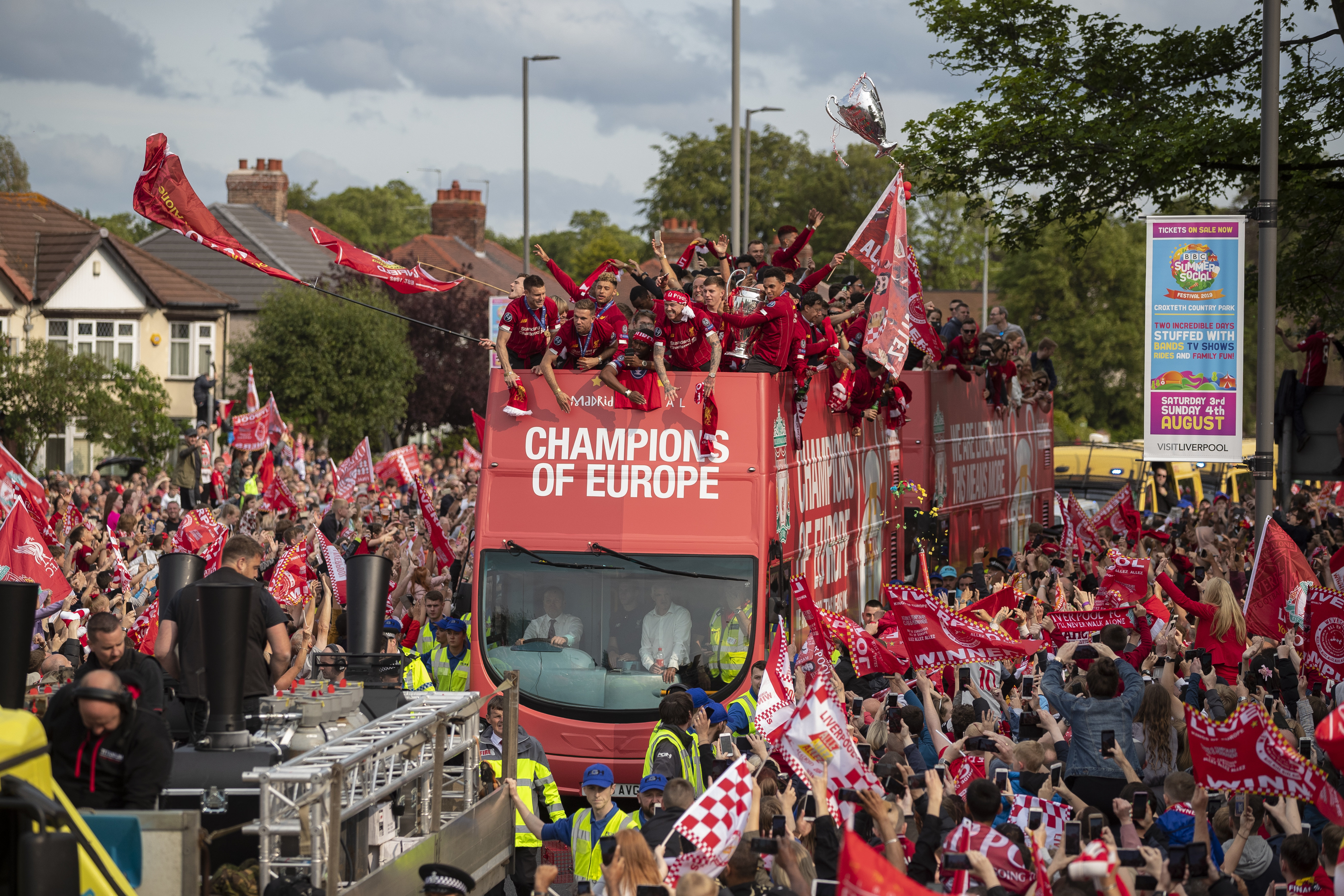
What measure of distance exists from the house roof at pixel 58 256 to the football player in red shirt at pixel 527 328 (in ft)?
131

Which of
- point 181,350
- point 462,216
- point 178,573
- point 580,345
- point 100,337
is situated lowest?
point 178,573

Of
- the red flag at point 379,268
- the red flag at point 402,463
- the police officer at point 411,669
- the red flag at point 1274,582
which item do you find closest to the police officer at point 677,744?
the police officer at point 411,669

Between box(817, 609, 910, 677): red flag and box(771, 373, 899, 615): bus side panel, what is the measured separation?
1081mm

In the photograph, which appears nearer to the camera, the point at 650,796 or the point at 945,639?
the point at 650,796

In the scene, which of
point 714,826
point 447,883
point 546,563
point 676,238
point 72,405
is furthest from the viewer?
point 676,238

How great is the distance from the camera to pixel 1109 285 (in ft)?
242

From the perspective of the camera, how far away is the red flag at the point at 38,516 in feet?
51.4

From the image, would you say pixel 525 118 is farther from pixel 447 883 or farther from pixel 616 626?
pixel 447 883

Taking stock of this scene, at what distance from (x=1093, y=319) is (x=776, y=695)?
66.2m

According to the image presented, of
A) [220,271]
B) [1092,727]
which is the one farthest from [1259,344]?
[220,271]

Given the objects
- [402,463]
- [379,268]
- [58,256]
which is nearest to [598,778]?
[379,268]

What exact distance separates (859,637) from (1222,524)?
1605 centimetres

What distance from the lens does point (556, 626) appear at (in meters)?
11.2

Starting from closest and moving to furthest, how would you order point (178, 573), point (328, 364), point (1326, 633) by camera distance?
point (178, 573) → point (1326, 633) → point (328, 364)
